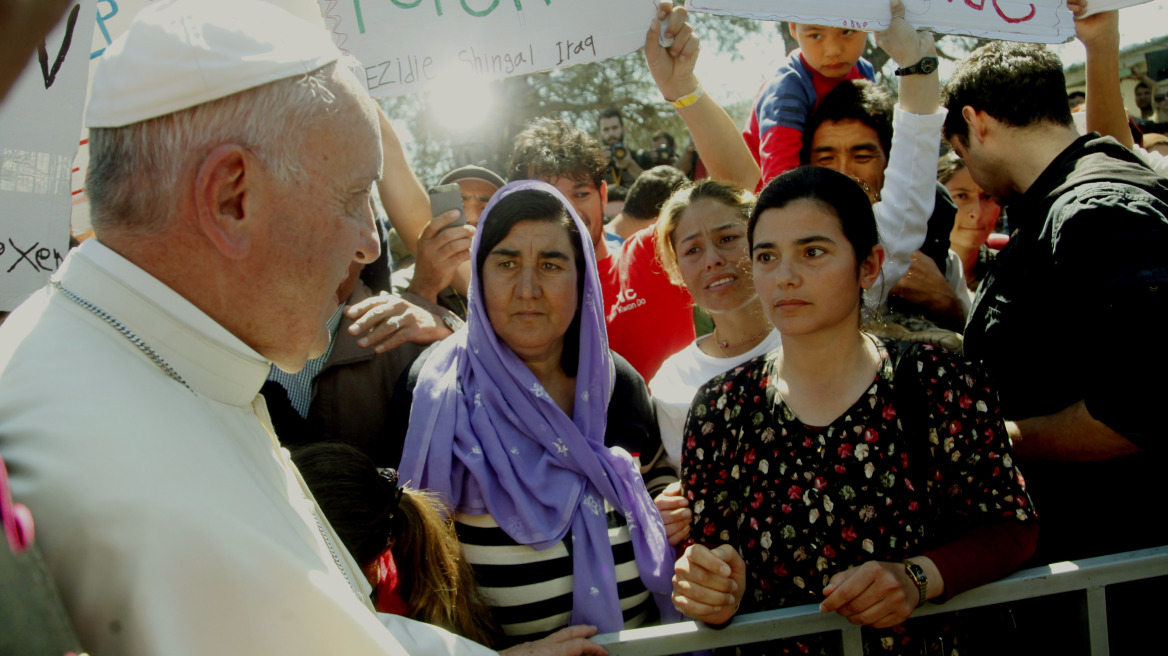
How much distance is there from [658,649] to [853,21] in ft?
6.67

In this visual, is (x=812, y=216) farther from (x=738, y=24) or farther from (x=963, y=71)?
(x=738, y=24)

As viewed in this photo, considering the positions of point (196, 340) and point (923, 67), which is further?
point (923, 67)

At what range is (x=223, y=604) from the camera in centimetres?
89

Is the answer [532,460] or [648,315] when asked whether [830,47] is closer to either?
[648,315]

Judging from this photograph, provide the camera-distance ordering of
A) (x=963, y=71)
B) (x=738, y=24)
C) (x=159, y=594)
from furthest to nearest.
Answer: (x=738, y=24) < (x=963, y=71) < (x=159, y=594)

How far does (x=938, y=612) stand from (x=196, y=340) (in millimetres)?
1727

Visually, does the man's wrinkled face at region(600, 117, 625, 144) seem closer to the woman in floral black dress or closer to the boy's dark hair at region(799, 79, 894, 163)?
the boy's dark hair at region(799, 79, 894, 163)

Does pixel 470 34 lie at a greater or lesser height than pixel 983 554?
greater

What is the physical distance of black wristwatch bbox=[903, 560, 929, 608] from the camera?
5.91 ft

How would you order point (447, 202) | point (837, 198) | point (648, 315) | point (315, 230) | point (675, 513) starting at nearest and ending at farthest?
point (315, 230) < point (837, 198) < point (675, 513) < point (447, 202) < point (648, 315)

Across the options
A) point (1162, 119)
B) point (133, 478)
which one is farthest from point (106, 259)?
point (1162, 119)

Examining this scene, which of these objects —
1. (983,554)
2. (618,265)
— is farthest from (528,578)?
(618,265)

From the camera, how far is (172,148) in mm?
1096

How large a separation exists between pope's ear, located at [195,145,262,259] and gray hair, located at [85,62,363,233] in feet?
0.06
